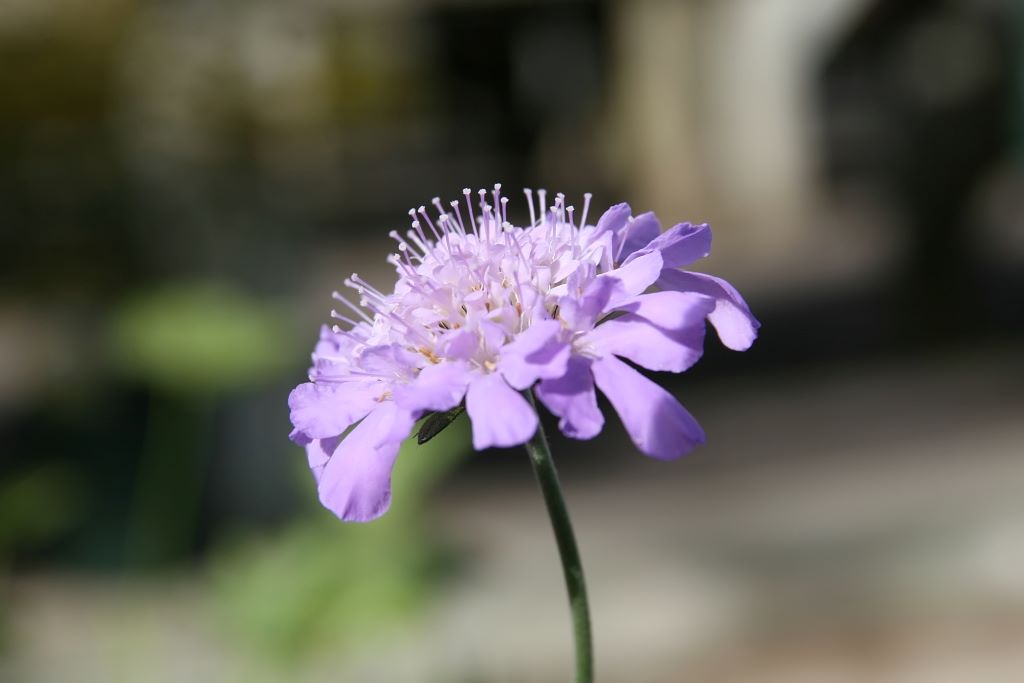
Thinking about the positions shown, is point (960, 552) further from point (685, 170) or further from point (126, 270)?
point (685, 170)

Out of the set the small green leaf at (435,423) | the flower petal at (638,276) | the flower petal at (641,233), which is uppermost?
the flower petal at (641,233)

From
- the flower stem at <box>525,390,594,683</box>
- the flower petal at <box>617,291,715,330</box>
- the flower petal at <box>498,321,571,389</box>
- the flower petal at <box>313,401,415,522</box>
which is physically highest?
the flower petal at <box>617,291,715,330</box>

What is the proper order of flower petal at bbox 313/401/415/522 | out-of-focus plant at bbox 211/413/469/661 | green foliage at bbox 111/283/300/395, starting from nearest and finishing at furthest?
flower petal at bbox 313/401/415/522
out-of-focus plant at bbox 211/413/469/661
green foliage at bbox 111/283/300/395

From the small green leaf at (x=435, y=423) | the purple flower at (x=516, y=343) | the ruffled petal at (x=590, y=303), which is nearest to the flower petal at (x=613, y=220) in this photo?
the purple flower at (x=516, y=343)

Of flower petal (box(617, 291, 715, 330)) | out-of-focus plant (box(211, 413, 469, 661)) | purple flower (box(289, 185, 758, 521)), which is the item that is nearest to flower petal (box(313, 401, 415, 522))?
purple flower (box(289, 185, 758, 521))

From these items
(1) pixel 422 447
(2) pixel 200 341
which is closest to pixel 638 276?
(1) pixel 422 447

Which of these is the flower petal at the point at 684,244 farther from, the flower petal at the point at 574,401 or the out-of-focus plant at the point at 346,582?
the out-of-focus plant at the point at 346,582

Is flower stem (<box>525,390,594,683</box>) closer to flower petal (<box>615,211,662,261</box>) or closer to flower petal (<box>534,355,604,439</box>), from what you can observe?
flower petal (<box>534,355,604,439</box>)
